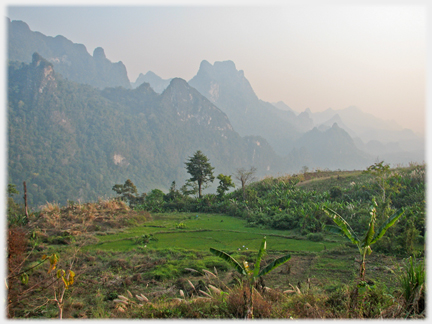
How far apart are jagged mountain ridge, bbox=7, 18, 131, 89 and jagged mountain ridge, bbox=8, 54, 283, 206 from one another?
33.6 meters

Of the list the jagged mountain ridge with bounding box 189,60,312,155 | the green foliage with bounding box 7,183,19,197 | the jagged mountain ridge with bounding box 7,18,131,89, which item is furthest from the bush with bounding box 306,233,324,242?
the jagged mountain ridge with bounding box 7,18,131,89

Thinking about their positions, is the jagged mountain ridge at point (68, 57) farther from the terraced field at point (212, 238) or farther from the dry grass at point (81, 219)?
the terraced field at point (212, 238)

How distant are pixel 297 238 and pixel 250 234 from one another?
1775 mm

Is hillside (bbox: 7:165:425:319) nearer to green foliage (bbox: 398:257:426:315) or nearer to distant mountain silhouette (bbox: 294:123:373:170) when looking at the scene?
green foliage (bbox: 398:257:426:315)

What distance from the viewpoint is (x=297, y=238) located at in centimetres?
880

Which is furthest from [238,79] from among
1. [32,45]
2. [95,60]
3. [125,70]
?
[32,45]

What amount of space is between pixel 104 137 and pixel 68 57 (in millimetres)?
73478

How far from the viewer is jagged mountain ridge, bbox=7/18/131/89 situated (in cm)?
11225

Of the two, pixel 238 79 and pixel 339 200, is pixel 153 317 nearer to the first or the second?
pixel 339 200

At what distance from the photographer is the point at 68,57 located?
129m

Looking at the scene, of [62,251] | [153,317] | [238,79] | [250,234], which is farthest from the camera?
[238,79]

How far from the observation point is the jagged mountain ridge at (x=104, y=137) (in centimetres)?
6169

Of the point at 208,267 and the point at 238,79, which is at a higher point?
the point at 238,79

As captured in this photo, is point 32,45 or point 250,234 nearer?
point 250,234
